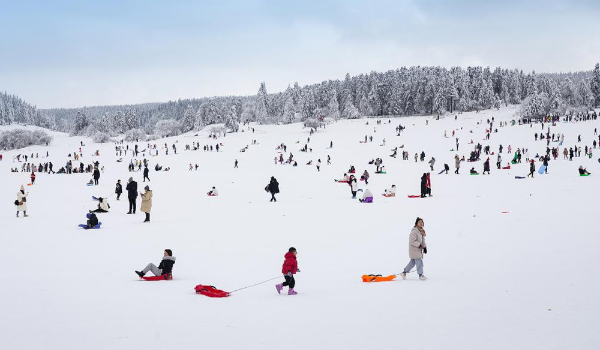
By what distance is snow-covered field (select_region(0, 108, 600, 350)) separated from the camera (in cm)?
647

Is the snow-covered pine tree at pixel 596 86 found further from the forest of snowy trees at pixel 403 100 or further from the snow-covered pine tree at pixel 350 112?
the snow-covered pine tree at pixel 350 112

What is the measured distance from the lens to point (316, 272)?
10.8 metres

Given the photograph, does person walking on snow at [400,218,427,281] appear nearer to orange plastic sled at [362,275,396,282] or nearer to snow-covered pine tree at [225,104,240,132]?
orange plastic sled at [362,275,396,282]

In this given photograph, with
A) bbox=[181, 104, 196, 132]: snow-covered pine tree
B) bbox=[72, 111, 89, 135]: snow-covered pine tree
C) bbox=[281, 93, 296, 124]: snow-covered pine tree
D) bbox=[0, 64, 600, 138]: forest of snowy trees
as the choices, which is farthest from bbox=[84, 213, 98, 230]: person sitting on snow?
bbox=[72, 111, 89, 135]: snow-covered pine tree

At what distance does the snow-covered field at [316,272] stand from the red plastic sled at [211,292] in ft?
0.80

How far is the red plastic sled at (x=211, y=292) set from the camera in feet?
28.4

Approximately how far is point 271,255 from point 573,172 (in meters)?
27.9

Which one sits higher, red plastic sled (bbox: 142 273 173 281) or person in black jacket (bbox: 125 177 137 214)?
person in black jacket (bbox: 125 177 137 214)

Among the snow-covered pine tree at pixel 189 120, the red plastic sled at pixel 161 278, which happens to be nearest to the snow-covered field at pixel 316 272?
the red plastic sled at pixel 161 278

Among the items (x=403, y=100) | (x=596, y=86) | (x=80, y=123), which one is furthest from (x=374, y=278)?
(x=80, y=123)

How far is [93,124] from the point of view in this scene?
12756 centimetres

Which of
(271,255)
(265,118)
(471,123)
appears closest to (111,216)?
(271,255)

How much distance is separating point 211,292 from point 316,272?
2.96m

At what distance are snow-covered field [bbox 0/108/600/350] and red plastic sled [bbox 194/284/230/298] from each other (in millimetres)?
245
